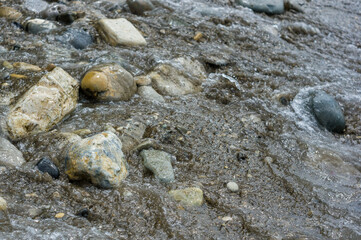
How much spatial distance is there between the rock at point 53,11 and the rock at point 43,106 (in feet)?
7.92

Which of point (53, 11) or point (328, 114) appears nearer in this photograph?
point (328, 114)

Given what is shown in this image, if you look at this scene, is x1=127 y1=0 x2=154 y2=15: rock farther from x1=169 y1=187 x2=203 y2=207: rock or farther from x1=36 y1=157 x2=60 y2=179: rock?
x1=169 y1=187 x2=203 y2=207: rock

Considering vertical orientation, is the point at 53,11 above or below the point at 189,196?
above

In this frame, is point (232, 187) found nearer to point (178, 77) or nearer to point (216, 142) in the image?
point (216, 142)

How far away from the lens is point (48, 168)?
2750 millimetres

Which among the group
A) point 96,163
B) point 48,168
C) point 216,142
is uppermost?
point 96,163

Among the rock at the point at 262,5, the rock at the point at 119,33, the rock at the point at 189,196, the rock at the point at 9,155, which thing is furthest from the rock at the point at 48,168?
the rock at the point at 262,5

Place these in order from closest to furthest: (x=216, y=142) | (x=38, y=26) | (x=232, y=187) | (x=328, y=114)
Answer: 1. (x=232, y=187)
2. (x=216, y=142)
3. (x=328, y=114)
4. (x=38, y=26)

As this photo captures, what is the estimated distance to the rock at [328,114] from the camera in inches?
169

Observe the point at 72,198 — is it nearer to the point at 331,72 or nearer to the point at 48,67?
the point at 48,67

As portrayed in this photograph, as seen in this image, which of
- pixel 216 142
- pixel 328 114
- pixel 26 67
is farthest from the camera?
pixel 328 114

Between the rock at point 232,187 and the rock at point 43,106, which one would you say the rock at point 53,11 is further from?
the rock at point 232,187

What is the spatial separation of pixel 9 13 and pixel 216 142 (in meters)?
3.85

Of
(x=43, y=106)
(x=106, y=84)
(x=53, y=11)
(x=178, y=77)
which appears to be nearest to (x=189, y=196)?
(x=43, y=106)
